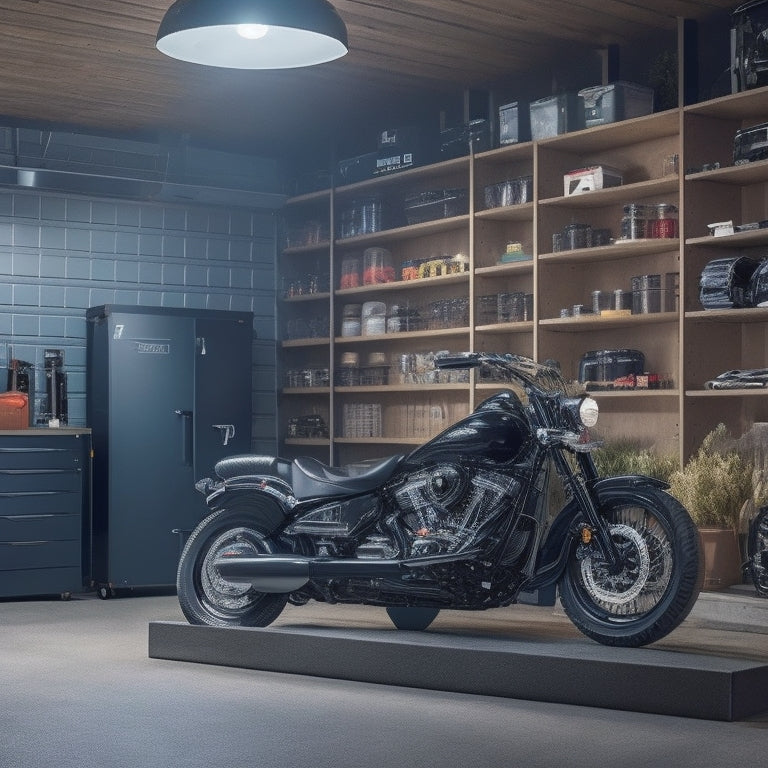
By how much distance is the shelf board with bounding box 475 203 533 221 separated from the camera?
676 centimetres

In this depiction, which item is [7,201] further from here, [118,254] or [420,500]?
[420,500]

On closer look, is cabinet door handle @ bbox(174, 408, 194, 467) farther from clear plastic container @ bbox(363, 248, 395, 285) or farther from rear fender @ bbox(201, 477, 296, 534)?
rear fender @ bbox(201, 477, 296, 534)

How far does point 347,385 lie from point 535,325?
1.71 metres

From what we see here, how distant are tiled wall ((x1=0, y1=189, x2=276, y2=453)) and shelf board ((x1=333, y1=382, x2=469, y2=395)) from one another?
0.83m

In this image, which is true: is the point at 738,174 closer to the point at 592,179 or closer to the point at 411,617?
the point at 592,179

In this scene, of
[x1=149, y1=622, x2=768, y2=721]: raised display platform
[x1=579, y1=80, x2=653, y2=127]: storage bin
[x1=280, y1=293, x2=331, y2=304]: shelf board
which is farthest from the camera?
[x1=280, y1=293, x2=331, y2=304]: shelf board

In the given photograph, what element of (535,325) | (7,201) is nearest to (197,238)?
(7,201)

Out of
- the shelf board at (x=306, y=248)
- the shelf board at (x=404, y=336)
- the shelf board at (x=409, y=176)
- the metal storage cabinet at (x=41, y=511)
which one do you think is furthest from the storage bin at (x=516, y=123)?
the metal storage cabinet at (x=41, y=511)

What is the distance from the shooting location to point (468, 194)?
287 inches

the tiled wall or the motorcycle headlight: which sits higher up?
the tiled wall

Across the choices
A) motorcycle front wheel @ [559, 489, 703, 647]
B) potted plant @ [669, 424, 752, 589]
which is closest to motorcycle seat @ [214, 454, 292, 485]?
motorcycle front wheel @ [559, 489, 703, 647]

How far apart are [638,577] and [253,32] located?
242 centimetres

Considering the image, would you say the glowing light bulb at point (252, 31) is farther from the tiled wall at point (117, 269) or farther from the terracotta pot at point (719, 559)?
the tiled wall at point (117, 269)

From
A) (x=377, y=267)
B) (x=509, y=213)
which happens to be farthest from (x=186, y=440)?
(x=509, y=213)
